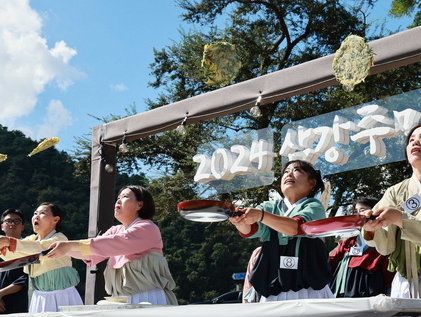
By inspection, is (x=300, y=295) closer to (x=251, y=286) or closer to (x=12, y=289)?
(x=251, y=286)

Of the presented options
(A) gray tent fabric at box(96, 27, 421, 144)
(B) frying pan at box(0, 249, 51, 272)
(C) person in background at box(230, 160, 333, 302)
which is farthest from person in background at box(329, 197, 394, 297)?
(B) frying pan at box(0, 249, 51, 272)

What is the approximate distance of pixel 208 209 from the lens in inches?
98.0

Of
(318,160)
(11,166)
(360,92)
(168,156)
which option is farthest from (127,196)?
(11,166)

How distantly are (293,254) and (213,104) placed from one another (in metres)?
1.47

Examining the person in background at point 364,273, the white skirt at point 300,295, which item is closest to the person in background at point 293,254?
the white skirt at point 300,295

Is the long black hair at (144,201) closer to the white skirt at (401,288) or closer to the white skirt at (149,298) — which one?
the white skirt at (149,298)

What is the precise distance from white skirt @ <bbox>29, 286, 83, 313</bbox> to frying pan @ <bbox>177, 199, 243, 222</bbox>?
1.74 m

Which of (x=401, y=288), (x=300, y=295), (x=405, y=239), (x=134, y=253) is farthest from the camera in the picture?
(x=134, y=253)

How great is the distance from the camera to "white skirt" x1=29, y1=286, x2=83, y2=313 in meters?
4.05

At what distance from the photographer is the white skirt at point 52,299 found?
4.05 m

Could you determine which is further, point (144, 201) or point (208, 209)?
point (144, 201)

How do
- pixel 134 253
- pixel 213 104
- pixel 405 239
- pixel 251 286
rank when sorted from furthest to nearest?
pixel 213 104, pixel 134 253, pixel 251 286, pixel 405 239

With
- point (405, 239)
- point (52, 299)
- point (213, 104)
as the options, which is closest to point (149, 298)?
point (52, 299)

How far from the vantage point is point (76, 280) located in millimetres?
4164
